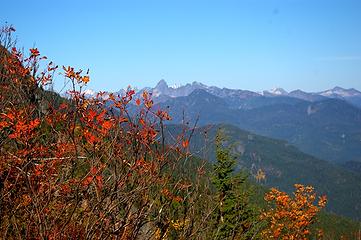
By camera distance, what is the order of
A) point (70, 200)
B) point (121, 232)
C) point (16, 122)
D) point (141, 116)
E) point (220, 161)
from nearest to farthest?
point (121, 232) → point (70, 200) → point (141, 116) → point (16, 122) → point (220, 161)

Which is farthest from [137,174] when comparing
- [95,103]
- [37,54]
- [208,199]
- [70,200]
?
[37,54]

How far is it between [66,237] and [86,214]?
274 mm

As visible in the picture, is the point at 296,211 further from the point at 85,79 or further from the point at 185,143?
the point at 185,143

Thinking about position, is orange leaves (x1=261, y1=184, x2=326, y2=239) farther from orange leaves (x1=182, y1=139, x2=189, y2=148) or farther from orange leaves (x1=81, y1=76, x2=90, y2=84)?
orange leaves (x1=182, y1=139, x2=189, y2=148)

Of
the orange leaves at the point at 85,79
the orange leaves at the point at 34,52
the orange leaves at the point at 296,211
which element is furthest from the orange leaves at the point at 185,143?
the orange leaves at the point at 296,211

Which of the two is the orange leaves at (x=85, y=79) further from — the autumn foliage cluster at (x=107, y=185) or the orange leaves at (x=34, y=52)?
the orange leaves at (x=34, y=52)

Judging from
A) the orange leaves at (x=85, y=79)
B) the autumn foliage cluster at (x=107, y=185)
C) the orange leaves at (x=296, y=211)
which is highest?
the orange leaves at (x=85, y=79)

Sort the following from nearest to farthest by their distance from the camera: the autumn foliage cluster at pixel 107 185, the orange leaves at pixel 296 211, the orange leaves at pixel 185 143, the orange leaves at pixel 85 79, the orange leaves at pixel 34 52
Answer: the autumn foliage cluster at pixel 107 185 < the orange leaves at pixel 185 143 < the orange leaves at pixel 85 79 < the orange leaves at pixel 34 52 < the orange leaves at pixel 296 211

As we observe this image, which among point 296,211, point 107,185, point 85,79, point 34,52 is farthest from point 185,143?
point 296,211

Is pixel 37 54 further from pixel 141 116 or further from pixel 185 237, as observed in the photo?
pixel 185 237

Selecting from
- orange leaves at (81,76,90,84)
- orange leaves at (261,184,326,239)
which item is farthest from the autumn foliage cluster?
orange leaves at (261,184,326,239)

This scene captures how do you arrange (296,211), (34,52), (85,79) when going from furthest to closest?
(296,211) < (34,52) < (85,79)

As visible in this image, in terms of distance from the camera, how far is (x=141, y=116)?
246 inches

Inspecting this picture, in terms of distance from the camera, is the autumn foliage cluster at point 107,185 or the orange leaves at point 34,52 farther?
the orange leaves at point 34,52
